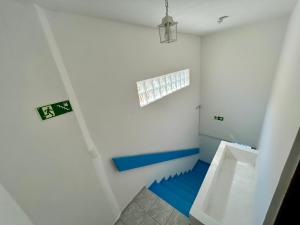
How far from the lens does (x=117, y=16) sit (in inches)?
59.5

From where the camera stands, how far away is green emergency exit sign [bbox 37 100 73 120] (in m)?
1.11

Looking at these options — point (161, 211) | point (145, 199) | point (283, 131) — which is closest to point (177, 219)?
point (161, 211)

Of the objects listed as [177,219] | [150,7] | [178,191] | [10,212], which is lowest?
[178,191]

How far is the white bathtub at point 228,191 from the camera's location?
155 centimetres

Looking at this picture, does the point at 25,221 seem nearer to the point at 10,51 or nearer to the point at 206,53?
the point at 10,51

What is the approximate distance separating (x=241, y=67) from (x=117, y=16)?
118 inches

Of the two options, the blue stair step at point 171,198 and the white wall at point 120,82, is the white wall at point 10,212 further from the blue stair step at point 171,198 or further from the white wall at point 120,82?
the blue stair step at point 171,198

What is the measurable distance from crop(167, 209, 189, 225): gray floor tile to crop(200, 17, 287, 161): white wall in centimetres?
278

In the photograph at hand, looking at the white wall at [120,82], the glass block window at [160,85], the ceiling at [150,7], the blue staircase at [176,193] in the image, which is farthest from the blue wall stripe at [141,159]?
the ceiling at [150,7]

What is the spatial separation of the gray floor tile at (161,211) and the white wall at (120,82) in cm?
41

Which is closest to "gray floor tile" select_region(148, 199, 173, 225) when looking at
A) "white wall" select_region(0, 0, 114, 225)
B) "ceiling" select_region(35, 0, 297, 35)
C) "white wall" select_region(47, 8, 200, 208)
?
"white wall" select_region(47, 8, 200, 208)

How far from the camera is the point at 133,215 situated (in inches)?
80.4

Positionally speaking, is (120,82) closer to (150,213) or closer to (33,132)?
(33,132)

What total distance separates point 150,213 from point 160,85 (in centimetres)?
217
